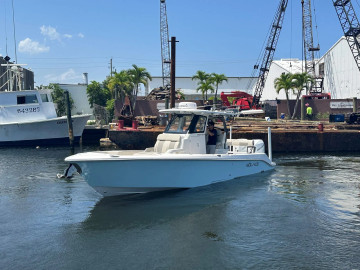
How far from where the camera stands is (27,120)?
28.7 metres

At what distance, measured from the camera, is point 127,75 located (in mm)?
40312

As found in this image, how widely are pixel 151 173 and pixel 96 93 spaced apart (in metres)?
44.6

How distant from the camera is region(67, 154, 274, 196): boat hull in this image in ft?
35.1

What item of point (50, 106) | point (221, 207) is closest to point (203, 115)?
point (221, 207)

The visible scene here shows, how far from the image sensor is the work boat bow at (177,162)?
35.2ft

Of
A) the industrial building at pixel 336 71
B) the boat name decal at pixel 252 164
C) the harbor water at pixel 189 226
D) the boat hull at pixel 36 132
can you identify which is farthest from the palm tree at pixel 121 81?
the boat name decal at pixel 252 164

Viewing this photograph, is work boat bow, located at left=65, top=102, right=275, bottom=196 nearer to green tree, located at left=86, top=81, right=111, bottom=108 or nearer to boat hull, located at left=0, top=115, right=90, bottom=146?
boat hull, located at left=0, top=115, right=90, bottom=146

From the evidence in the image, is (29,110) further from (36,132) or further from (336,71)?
(336,71)

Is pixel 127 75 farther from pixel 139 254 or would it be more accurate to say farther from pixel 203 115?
pixel 139 254

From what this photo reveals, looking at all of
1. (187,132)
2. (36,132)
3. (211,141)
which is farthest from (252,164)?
(36,132)

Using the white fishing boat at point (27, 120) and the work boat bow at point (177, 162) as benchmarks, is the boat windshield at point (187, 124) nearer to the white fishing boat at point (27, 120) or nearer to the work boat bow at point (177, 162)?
the work boat bow at point (177, 162)

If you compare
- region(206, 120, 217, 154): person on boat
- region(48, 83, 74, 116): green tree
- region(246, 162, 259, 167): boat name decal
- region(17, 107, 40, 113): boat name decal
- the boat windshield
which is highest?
region(48, 83, 74, 116): green tree

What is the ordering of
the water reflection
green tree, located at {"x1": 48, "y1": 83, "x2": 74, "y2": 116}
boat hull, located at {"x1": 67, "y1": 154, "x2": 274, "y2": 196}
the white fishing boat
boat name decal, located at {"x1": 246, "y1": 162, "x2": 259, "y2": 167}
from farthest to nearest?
1. green tree, located at {"x1": 48, "y1": 83, "x2": 74, "y2": 116}
2. the white fishing boat
3. boat name decal, located at {"x1": 246, "y1": 162, "x2": 259, "y2": 167}
4. boat hull, located at {"x1": 67, "y1": 154, "x2": 274, "y2": 196}
5. the water reflection

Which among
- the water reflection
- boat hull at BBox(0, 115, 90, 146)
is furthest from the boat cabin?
boat hull at BBox(0, 115, 90, 146)
